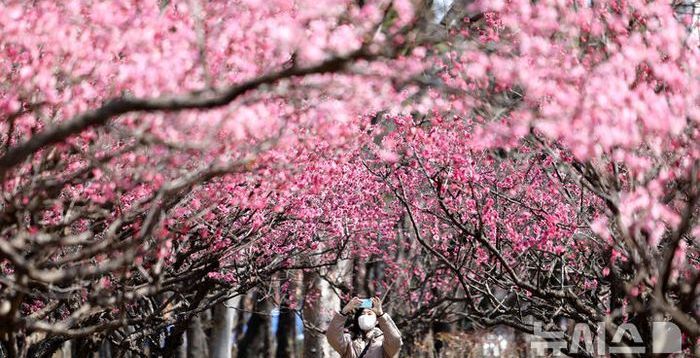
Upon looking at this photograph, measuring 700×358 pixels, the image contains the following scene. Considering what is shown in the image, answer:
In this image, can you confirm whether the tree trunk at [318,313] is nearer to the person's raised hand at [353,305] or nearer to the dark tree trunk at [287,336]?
the person's raised hand at [353,305]

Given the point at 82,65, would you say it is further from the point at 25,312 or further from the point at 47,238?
the point at 25,312

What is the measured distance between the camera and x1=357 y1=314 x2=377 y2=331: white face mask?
9305 mm

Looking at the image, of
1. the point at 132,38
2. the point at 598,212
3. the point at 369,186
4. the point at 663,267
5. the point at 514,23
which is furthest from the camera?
the point at 369,186

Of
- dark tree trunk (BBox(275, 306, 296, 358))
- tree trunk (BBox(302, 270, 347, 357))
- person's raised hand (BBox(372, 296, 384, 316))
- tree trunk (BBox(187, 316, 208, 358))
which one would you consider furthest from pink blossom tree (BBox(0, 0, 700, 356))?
dark tree trunk (BBox(275, 306, 296, 358))

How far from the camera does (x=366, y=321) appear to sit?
9305 millimetres

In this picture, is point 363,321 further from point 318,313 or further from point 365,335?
point 318,313

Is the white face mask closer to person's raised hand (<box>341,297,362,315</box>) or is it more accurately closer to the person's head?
A: the person's head

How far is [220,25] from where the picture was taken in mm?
7371

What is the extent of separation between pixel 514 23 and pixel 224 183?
3468 mm

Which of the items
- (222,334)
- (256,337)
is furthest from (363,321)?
(256,337)

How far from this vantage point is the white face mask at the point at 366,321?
9305 millimetres

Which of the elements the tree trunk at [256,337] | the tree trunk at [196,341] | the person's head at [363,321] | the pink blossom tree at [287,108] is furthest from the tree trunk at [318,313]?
the tree trunk at [256,337]

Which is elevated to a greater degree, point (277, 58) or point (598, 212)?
point (277, 58)

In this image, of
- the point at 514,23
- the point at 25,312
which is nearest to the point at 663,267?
the point at 514,23
